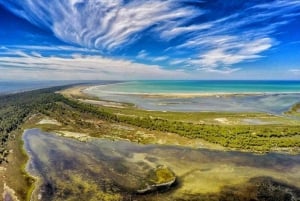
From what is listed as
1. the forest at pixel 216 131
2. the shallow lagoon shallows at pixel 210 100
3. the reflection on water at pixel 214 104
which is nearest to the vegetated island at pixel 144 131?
the forest at pixel 216 131

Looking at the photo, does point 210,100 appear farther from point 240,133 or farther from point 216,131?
point 240,133

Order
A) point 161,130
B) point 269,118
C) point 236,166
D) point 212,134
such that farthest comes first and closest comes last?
point 269,118 → point 161,130 → point 212,134 → point 236,166

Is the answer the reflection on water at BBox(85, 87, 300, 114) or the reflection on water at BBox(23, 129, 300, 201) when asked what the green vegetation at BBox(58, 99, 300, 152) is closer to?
the reflection on water at BBox(23, 129, 300, 201)

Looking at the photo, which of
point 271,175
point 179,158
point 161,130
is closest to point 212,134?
point 161,130

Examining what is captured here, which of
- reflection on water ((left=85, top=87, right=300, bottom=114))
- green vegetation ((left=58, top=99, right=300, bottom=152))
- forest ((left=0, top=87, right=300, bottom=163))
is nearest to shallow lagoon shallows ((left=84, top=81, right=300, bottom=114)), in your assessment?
reflection on water ((left=85, top=87, right=300, bottom=114))

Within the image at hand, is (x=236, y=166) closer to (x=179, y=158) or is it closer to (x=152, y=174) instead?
(x=179, y=158)
